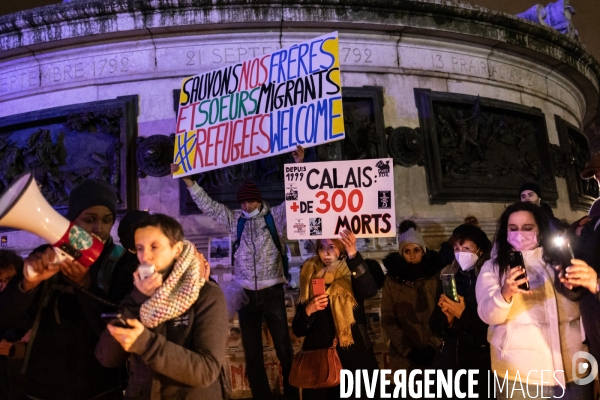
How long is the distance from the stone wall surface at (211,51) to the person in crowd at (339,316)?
10.6 ft

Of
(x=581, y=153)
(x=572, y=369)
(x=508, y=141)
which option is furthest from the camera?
(x=581, y=153)

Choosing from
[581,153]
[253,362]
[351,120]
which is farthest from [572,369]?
[581,153]

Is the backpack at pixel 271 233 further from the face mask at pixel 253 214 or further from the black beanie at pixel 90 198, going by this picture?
the black beanie at pixel 90 198

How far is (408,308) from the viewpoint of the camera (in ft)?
16.1

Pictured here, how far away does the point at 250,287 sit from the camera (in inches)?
224

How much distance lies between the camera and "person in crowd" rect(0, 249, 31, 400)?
4398mm

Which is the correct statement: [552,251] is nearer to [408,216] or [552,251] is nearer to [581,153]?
[408,216]

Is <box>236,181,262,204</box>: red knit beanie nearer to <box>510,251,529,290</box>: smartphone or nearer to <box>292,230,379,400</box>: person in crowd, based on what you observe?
<box>292,230,379,400</box>: person in crowd

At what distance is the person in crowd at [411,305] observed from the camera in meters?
4.79

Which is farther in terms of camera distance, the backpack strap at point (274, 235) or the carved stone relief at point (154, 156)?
the carved stone relief at point (154, 156)

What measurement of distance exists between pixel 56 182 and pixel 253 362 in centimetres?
458

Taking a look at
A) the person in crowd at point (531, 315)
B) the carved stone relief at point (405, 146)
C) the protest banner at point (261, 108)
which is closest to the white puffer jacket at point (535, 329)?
the person in crowd at point (531, 315)

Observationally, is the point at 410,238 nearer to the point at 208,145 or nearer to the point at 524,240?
the point at 524,240

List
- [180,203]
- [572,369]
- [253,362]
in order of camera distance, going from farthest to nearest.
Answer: [180,203], [253,362], [572,369]
